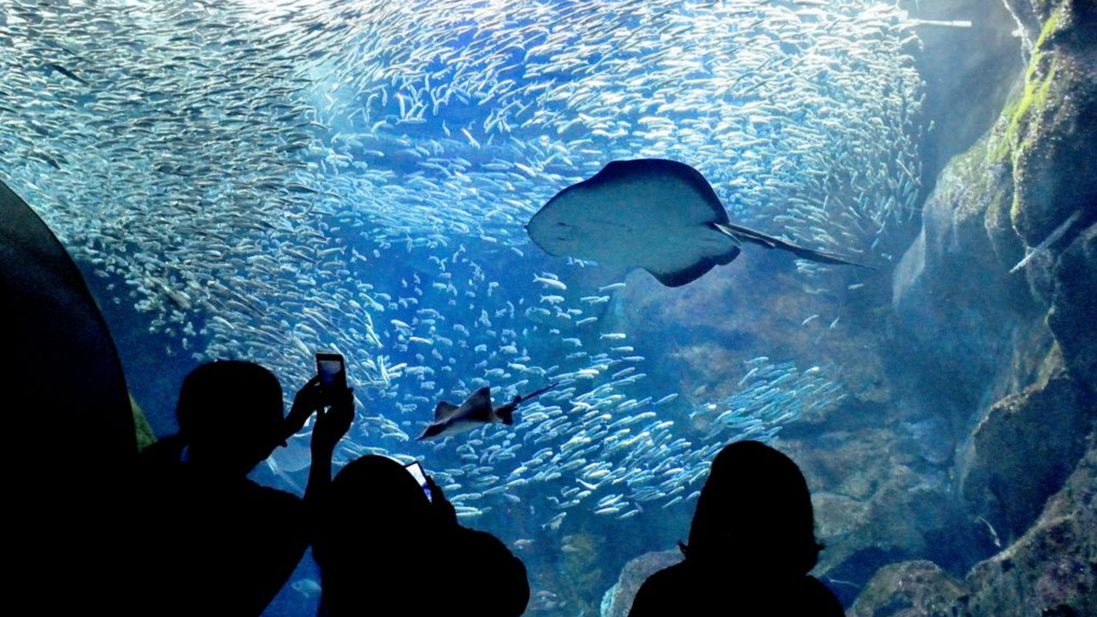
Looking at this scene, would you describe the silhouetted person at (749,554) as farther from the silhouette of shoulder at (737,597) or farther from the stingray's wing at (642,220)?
the stingray's wing at (642,220)

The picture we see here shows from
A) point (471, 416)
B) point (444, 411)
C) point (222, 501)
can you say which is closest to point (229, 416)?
point (222, 501)

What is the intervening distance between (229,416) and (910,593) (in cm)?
842

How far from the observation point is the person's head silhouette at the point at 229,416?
147cm

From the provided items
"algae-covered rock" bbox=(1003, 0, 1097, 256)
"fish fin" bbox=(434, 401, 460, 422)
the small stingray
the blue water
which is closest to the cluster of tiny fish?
the blue water

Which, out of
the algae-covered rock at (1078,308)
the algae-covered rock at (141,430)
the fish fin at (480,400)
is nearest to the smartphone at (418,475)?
the fish fin at (480,400)

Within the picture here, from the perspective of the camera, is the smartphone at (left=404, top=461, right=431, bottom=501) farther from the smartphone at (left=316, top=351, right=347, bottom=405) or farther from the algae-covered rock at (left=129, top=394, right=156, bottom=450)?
the algae-covered rock at (left=129, top=394, right=156, bottom=450)

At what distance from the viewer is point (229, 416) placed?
1.50 m

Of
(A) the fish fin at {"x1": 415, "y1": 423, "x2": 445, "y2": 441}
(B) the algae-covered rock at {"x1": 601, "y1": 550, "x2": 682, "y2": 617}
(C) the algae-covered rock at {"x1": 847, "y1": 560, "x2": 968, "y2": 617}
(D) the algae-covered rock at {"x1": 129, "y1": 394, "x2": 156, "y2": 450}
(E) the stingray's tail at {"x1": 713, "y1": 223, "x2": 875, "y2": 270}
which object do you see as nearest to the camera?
(D) the algae-covered rock at {"x1": 129, "y1": 394, "x2": 156, "y2": 450}

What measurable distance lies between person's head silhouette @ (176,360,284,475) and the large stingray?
10.3 feet

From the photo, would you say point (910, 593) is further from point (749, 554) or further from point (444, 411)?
point (749, 554)

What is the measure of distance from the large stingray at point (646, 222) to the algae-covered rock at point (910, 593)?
502 cm

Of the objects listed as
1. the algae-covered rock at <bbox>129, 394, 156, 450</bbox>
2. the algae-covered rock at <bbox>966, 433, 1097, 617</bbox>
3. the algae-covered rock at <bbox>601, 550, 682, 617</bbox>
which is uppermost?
the algae-covered rock at <bbox>129, 394, 156, 450</bbox>

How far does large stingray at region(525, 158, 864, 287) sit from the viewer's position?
4352mm

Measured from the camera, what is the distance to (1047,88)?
5617 millimetres
